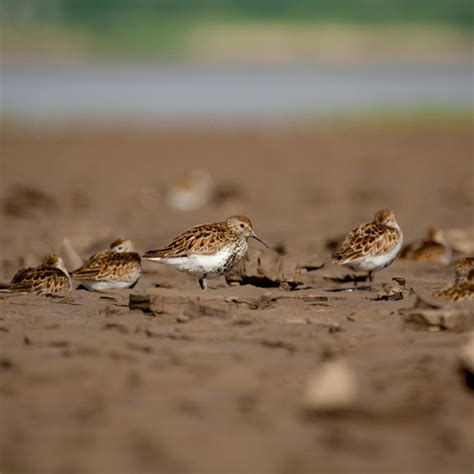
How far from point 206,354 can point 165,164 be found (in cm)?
1771

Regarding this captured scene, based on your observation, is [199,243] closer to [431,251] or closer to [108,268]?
[108,268]

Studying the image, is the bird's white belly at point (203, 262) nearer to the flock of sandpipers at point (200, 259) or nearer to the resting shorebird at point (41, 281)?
the flock of sandpipers at point (200, 259)

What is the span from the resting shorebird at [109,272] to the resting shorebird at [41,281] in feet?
0.89

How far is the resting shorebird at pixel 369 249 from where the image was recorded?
10.1m

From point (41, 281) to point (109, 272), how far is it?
2.60ft

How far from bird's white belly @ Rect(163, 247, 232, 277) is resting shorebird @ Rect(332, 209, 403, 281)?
1.01 metres

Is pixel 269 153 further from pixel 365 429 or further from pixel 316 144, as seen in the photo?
pixel 365 429

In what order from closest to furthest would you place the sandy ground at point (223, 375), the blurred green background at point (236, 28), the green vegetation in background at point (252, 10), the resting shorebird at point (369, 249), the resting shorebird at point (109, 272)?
the sandy ground at point (223, 375) → the resting shorebird at point (369, 249) → the resting shorebird at point (109, 272) → the blurred green background at point (236, 28) → the green vegetation in background at point (252, 10)

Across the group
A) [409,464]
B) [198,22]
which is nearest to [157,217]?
[409,464]

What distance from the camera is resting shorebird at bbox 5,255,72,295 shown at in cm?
971

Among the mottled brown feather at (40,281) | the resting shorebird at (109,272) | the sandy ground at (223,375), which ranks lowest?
the sandy ground at (223,375)

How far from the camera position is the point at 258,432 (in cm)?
603

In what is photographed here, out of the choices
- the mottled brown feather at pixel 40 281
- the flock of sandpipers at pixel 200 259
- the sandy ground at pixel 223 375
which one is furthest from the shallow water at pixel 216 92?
the mottled brown feather at pixel 40 281

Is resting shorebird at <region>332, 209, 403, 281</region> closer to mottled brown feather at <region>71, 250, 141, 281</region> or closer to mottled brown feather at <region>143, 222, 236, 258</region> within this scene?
mottled brown feather at <region>143, 222, 236, 258</region>
